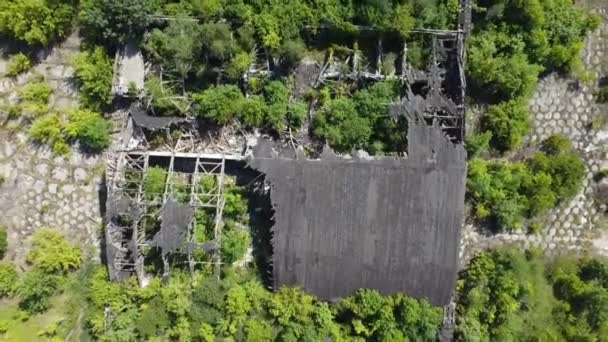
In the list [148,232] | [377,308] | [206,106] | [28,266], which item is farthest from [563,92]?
[28,266]

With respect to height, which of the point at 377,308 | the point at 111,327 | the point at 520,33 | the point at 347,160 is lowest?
the point at 111,327

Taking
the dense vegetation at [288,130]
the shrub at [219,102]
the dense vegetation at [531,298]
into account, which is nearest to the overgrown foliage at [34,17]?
the dense vegetation at [288,130]

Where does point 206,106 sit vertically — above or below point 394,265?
above

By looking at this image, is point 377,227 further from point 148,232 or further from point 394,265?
point 148,232

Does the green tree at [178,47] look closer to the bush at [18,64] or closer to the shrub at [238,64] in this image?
the shrub at [238,64]

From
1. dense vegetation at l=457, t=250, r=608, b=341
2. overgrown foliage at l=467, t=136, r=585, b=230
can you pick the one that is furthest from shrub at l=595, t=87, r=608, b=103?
dense vegetation at l=457, t=250, r=608, b=341

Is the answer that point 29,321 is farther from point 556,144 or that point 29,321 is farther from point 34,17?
point 556,144
